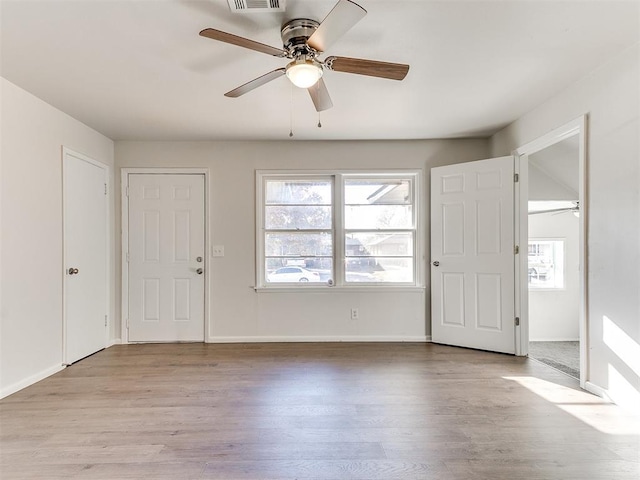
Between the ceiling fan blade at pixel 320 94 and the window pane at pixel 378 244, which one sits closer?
the ceiling fan blade at pixel 320 94

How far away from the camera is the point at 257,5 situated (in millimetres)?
1564

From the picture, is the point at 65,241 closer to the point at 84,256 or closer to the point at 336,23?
the point at 84,256

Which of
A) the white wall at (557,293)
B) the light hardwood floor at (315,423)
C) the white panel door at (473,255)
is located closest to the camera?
the light hardwood floor at (315,423)

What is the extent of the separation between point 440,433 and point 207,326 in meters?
2.69

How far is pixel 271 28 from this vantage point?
5.84 ft

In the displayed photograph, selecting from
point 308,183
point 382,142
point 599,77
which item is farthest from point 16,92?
point 599,77

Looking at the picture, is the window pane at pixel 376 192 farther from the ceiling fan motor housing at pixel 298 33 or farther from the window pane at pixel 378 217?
the ceiling fan motor housing at pixel 298 33

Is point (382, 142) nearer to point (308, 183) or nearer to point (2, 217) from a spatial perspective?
point (308, 183)

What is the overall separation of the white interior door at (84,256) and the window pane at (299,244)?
179 centimetres

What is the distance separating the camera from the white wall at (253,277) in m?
3.70

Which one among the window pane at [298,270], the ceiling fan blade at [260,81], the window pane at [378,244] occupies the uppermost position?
the ceiling fan blade at [260,81]

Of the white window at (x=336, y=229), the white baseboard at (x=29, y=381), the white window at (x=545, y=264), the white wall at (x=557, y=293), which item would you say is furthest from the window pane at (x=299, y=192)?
the white window at (x=545, y=264)

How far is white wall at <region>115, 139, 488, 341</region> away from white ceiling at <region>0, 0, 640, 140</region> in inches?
20.7

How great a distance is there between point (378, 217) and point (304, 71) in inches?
91.6
